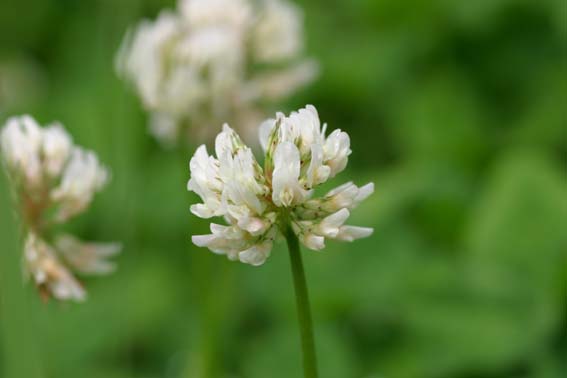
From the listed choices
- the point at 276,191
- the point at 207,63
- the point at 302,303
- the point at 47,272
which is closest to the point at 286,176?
the point at 276,191

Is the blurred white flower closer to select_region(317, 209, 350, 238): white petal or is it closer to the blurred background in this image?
the blurred background

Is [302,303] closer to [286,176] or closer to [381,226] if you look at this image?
[286,176]

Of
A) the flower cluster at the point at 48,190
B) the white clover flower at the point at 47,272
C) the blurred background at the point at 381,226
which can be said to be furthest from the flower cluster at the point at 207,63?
the white clover flower at the point at 47,272

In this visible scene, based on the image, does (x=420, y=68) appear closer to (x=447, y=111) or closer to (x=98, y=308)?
(x=447, y=111)

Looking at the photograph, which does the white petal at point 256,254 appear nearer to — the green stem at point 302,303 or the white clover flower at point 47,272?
the green stem at point 302,303

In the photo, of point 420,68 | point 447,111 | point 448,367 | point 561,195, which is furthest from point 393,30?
point 448,367
